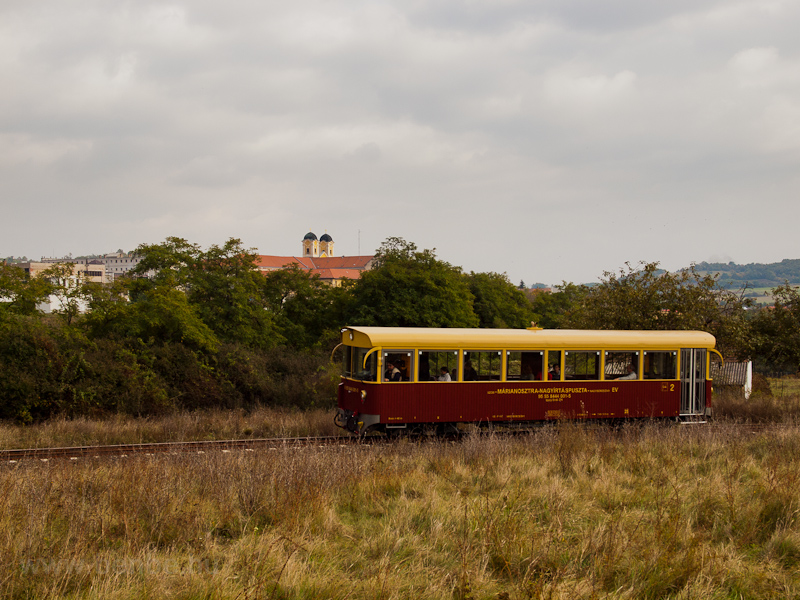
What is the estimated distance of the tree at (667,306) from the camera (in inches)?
917

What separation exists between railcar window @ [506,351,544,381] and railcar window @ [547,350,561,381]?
0.64ft

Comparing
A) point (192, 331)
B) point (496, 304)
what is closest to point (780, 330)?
point (192, 331)

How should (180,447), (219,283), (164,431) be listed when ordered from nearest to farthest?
(180,447) → (164,431) → (219,283)

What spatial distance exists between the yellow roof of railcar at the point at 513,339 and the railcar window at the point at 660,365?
18 cm

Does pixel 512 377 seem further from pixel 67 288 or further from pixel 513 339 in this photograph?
pixel 67 288

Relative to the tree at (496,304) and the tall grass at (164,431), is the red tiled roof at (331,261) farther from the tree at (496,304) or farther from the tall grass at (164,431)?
the tall grass at (164,431)

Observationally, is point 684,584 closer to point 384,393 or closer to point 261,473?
point 261,473

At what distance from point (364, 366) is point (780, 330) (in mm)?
24165

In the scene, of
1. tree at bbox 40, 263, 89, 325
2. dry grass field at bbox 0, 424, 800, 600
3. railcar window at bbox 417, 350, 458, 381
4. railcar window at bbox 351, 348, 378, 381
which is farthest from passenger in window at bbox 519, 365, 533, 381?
tree at bbox 40, 263, 89, 325

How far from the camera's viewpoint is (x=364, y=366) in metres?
13.6

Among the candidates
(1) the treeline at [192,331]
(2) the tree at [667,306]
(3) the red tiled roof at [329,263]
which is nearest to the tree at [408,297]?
(1) the treeline at [192,331]

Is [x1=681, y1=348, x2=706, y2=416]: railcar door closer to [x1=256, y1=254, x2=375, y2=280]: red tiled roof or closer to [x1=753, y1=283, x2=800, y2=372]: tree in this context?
[x1=753, y1=283, x2=800, y2=372]: tree

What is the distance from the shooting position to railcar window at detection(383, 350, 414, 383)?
1370 cm

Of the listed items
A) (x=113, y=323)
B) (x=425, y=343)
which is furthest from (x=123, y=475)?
(x=113, y=323)
